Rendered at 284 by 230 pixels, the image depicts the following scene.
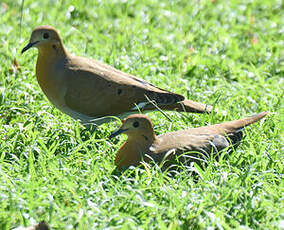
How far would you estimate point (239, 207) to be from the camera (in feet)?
11.4

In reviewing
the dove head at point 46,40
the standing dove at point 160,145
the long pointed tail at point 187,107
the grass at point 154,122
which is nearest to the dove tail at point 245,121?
the grass at point 154,122

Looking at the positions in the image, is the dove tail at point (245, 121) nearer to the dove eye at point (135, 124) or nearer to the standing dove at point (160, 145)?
the standing dove at point (160, 145)

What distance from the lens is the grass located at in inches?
133

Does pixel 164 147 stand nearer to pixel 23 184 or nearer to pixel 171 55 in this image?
pixel 23 184

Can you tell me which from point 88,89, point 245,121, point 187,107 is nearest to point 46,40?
point 88,89

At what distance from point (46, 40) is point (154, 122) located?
107 cm

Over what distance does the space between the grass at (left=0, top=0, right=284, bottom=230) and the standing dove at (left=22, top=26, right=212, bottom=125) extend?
15 cm

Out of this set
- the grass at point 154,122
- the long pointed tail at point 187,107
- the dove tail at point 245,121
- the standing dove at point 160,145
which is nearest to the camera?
the grass at point 154,122

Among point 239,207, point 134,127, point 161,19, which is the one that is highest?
point 161,19

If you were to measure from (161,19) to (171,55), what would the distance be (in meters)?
1.03

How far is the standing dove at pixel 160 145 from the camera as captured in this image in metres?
4.02

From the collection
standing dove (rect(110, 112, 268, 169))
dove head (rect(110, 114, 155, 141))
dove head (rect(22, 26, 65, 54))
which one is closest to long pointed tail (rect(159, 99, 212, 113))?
standing dove (rect(110, 112, 268, 169))

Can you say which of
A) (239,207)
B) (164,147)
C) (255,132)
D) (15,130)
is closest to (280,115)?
(255,132)

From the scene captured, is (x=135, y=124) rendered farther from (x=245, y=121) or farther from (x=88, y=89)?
(x=245, y=121)
